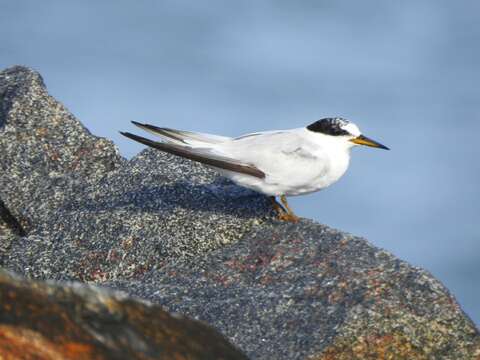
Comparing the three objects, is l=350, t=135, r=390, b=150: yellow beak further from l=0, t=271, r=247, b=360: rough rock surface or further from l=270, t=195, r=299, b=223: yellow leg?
l=0, t=271, r=247, b=360: rough rock surface

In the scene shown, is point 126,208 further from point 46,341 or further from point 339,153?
point 46,341

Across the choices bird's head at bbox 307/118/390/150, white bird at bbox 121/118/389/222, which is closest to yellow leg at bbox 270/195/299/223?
white bird at bbox 121/118/389/222

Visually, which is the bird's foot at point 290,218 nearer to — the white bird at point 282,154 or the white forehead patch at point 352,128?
the white bird at point 282,154

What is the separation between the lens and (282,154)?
8344 millimetres

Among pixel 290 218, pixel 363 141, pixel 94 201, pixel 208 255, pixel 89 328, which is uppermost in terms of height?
pixel 363 141

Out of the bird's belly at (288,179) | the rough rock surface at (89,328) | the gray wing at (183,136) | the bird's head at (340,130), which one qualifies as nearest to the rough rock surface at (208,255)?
the bird's belly at (288,179)

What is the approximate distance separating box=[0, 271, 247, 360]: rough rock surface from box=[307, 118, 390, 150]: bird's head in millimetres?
4362

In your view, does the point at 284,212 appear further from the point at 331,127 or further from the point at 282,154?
the point at 331,127

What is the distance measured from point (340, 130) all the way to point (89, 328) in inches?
195

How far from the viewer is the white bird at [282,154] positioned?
8281mm

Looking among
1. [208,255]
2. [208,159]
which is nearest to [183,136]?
[208,159]

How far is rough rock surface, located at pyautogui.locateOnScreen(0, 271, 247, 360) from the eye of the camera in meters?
3.71

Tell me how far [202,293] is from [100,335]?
356cm

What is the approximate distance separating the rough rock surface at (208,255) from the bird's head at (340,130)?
86 centimetres
